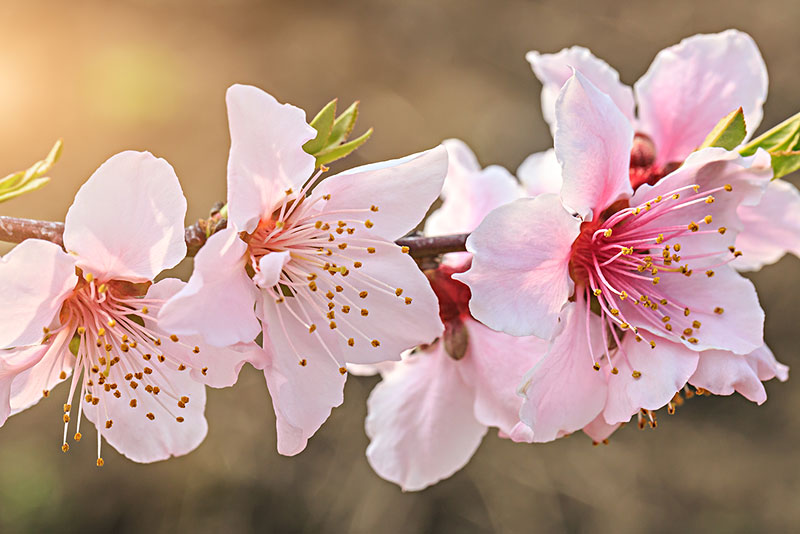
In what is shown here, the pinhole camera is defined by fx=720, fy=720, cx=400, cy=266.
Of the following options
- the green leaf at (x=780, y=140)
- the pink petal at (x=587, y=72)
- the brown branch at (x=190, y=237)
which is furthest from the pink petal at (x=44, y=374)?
the green leaf at (x=780, y=140)

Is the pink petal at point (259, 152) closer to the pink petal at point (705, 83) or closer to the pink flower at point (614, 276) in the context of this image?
the pink flower at point (614, 276)

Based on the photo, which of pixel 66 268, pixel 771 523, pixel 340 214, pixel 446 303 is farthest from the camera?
pixel 771 523

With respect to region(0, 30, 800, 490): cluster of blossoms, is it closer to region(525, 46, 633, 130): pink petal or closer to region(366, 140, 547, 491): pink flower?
region(366, 140, 547, 491): pink flower

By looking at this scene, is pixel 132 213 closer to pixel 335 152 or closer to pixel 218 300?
pixel 218 300

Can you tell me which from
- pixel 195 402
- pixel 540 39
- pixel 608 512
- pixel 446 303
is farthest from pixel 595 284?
pixel 540 39

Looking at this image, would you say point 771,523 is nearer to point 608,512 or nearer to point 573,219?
point 608,512
